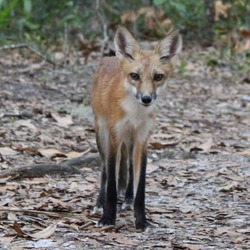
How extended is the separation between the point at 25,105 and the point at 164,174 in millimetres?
3248

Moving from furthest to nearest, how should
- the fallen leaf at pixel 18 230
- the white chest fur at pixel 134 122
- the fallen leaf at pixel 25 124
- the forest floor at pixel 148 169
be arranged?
the fallen leaf at pixel 25 124 → the white chest fur at pixel 134 122 → the forest floor at pixel 148 169 → the fallen leaf at pixel 18 230

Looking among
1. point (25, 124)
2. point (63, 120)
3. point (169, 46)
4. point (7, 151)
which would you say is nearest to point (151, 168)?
point (7, 151)

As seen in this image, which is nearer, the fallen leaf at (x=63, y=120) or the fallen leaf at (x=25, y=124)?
the fallen leaf at (x=25, y=124)

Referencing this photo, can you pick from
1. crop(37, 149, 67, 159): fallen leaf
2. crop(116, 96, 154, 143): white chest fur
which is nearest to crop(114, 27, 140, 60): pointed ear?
crop(116, 96, 154, 143): white chest fur

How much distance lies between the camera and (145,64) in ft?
18.7

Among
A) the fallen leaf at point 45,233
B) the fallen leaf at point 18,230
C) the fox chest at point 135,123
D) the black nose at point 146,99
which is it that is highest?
the black nose at point 146,99

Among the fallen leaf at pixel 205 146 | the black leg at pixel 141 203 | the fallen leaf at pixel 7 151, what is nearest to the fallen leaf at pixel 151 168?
the fallen leaf at pixel 205 146

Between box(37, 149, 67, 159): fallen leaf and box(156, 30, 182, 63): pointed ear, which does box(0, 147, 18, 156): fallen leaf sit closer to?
box(37, 149, 67, 159): fallen leaf

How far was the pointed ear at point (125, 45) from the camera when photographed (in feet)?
19.0

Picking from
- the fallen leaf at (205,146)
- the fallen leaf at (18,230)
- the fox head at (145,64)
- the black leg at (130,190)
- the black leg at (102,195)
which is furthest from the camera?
the fallen leaf at (205,146)

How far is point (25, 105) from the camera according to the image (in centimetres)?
1027

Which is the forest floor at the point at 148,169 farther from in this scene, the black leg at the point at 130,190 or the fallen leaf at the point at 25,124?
the black leg at the point at 130,190

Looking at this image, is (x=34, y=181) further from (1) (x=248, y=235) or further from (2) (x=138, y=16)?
(2) (x=138, y=16)

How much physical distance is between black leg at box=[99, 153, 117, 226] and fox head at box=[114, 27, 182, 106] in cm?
64
